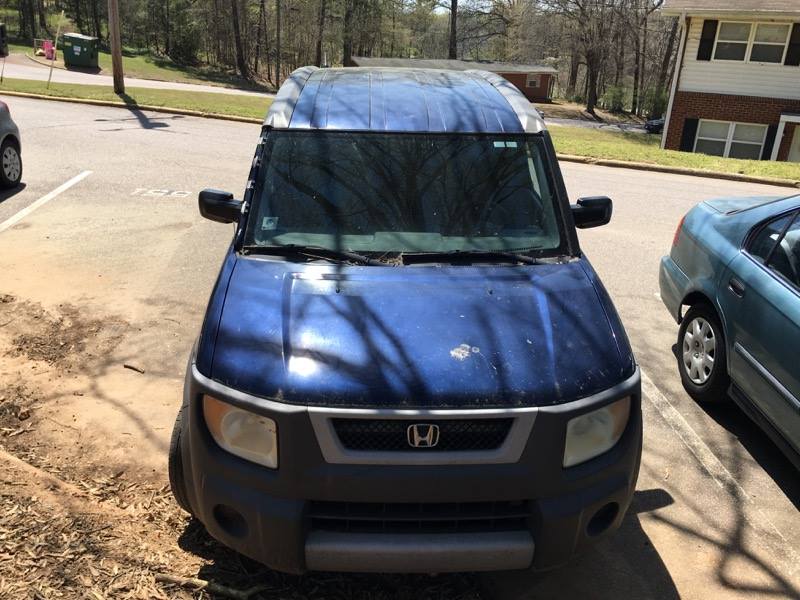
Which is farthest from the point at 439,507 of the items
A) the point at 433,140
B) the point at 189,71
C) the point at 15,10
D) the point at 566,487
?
the point at 15,10

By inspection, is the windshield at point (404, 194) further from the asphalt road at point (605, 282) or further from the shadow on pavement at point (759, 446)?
the shadow on pavement at point (759, 446)

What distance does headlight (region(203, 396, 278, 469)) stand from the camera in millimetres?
2498

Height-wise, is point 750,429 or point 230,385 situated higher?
point 230,385

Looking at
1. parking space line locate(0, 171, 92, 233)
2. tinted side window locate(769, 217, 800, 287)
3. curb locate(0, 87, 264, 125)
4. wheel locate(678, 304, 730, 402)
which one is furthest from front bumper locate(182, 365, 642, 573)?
curb locate(0, 87, 264, 125)

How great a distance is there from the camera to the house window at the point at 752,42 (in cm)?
→ 2488

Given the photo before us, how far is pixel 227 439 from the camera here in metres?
2.57

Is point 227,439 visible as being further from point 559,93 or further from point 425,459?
point 559,93

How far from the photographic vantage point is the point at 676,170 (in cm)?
1516

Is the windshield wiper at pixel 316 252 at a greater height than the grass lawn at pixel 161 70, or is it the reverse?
the windshield wiper at pixel 316 252

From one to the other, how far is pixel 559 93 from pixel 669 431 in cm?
7347

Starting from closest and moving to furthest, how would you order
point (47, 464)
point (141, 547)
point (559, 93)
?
point (141, 547) < point (47, 464) < point (559, 93)

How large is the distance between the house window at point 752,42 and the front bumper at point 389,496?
27075 mm

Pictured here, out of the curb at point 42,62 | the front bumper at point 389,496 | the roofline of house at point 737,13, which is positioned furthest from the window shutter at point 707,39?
the curb at point 42,62

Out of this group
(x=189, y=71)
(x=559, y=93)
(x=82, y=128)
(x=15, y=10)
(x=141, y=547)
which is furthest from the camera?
(x=559, y=93)
